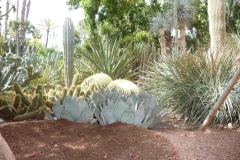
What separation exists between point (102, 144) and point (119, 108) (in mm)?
607

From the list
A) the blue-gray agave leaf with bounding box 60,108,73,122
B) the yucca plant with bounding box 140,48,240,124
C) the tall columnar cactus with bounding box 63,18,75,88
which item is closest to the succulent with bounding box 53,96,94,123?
the blue-gray agave leaf with bounding box 60,108,73,122

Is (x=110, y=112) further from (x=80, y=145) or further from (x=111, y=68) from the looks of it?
(x=111, y=68)

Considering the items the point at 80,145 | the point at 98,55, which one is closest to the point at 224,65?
the point at 80,145

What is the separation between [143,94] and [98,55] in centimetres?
399

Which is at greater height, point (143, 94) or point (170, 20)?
point (170, 20)

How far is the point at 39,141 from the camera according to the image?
275 cm

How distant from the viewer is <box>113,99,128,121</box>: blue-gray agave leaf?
3.22m

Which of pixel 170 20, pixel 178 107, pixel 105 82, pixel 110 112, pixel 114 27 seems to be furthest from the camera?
pixel 170 20

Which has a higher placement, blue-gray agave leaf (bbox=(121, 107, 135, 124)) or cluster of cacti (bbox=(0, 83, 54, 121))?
blue-gray agave leaf (bbox=(121, 107, 135, 124))

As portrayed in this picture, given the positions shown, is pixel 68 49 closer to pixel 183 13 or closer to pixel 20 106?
pixel 20 106

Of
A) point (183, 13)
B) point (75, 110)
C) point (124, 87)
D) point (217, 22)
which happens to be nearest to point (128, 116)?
point (75, 110)

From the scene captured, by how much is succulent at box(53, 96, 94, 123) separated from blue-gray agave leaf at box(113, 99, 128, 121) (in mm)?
263

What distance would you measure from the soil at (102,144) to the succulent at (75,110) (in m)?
0.08

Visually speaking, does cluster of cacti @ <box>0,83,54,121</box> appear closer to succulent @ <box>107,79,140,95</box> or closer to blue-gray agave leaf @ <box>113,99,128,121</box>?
blue-gray agave leaf @ <box>113,99,128,121</box>
